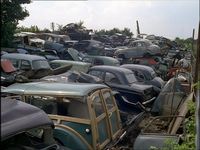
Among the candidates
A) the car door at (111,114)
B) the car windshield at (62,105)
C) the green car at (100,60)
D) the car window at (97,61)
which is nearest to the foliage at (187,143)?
the car windshield at (62,105)

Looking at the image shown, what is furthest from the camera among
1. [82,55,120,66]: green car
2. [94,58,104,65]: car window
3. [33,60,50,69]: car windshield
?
[94,58,104,65]: car window

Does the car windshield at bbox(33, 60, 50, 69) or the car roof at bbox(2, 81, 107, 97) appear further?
the car windshield at bbox(33, 60, 50, 69)

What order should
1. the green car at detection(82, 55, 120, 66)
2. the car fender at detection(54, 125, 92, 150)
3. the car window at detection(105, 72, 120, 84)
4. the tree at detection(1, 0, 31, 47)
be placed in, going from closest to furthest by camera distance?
1. the car fender at detection(54, 125, 92, 150)
2. the car window at detection(105, 72, 120, 84)
3. the green car at detection(82, 55, 120, 66)
4. the tree at detection(1, 0, 31, 47)

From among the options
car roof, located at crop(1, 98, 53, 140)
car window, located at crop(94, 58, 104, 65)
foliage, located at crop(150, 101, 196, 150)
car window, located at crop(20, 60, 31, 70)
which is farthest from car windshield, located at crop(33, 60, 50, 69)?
car roof, located at crop(1, 98, 53, 140)

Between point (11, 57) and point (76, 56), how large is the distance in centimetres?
689

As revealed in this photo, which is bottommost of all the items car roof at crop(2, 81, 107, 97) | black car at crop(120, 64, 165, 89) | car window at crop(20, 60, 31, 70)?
black car at crop(120, 64, 165, 89)

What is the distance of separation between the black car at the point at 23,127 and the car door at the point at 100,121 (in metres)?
2.19

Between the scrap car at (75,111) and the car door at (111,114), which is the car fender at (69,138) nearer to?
the scrap car at (75,111)

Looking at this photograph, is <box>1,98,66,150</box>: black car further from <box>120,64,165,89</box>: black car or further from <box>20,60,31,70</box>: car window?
<box>120,64,165,89</box>: black car

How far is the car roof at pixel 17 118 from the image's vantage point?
3561mm

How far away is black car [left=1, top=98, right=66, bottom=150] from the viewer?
361cm

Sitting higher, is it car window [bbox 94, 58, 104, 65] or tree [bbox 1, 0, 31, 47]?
tree [bbox 1, 0, 31, 47]

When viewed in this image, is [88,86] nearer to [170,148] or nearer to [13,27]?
[170,148]

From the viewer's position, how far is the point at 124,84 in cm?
1408
